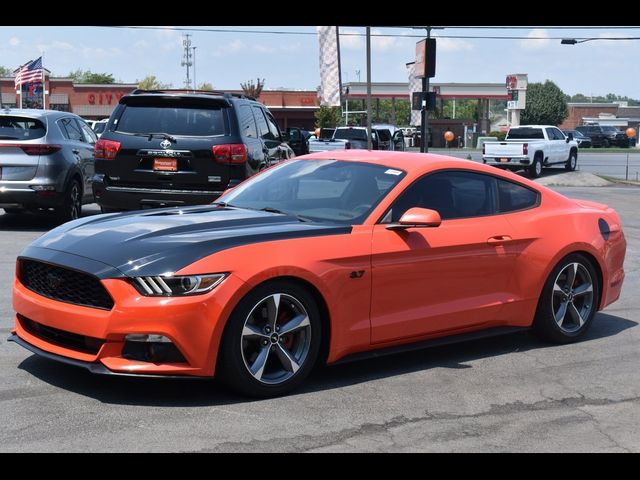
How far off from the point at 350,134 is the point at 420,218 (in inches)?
1296

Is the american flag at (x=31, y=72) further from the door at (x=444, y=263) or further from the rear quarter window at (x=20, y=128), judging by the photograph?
the door at (x=444, y=263)

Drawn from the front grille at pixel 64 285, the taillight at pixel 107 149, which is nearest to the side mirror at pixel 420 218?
the front grille at pixel 64 285

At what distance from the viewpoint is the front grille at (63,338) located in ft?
16.9

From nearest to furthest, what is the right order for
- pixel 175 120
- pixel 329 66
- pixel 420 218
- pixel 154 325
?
pixel 154 325 < pixel 420 218 < pixel 175 120 < pixel 329 66

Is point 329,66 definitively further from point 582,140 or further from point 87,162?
point 87,162

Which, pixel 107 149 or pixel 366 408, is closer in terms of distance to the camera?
pixel 366 408

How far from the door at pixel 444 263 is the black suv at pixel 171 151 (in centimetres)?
514

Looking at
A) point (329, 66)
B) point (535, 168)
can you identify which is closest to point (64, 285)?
point (535, 168)

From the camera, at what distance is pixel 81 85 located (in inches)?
2896

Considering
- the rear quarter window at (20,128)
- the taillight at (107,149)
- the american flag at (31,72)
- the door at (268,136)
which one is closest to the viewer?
the taillight at (107,149)

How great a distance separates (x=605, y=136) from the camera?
72.7 m

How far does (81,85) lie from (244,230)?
235 feet
